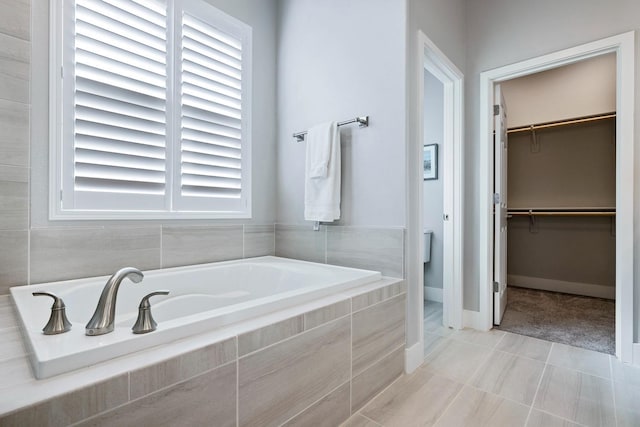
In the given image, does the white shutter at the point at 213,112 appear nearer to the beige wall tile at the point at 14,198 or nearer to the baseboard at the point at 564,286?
the beige wall tile at the point at 14,198

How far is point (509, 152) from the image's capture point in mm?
3975

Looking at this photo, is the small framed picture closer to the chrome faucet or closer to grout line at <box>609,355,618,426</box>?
grout line at <box>609,355,618,426</box>

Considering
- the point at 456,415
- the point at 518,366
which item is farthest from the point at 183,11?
the point at 518,366

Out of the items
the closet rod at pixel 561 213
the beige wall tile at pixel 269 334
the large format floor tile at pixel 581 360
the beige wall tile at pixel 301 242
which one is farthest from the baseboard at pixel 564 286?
the beige wall tile at pixel 269 334

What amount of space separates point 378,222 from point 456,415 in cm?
103

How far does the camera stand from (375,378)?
155cm

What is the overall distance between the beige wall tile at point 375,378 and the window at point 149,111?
1.39m

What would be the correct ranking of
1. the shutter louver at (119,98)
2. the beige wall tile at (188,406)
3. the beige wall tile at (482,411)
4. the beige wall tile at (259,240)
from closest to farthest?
the beige wall tile at (188,406), the beige wall tile at (482,411), the shutter louver at (119,98), the beige wall tile at (259,240)

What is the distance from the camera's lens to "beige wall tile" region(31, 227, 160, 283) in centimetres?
150

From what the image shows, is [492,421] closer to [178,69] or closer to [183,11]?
[178,69]

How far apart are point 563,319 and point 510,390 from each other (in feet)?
5.08

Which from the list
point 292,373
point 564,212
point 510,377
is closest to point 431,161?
point 564,212

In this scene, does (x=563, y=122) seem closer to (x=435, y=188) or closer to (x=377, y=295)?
(x=435, y=188)

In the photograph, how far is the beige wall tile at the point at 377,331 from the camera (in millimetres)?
1433
